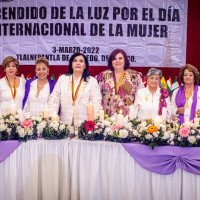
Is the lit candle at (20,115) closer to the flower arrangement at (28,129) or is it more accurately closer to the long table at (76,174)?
the flower arrangement at (28,129)

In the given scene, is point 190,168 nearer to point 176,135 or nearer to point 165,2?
point 176,135

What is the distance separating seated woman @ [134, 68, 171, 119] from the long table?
1.03 metres

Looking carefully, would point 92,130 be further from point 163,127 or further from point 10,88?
point 10,88

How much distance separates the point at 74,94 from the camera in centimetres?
412

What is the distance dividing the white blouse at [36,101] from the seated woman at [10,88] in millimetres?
166

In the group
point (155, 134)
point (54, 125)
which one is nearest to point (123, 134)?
point (155, 134)

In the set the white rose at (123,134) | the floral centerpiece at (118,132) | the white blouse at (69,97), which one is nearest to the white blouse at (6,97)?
the white blouse at (69,97)

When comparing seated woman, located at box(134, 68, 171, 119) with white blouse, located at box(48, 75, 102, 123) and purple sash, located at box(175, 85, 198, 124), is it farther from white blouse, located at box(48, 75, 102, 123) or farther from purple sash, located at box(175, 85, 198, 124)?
white blouse, located at box(48, 75, 102, 123)

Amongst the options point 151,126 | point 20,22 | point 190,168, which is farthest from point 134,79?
point 20,22

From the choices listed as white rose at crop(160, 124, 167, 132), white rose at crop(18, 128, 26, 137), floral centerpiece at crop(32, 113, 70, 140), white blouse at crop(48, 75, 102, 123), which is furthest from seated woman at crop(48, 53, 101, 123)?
white rose at crop(160, 124, 167, 132)

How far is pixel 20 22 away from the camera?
19.5ft

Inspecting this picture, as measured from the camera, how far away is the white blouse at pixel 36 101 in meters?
4.34

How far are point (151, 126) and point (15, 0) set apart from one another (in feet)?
13.3

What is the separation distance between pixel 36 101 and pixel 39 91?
0.15 m
